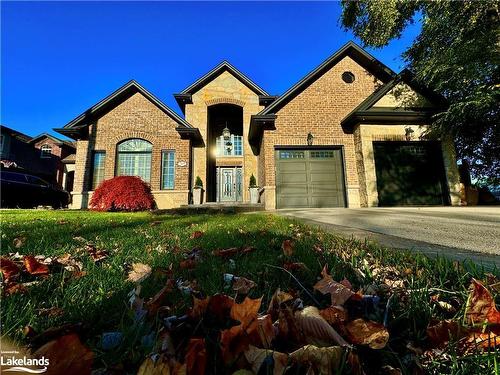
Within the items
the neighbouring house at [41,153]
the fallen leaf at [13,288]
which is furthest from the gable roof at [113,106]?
the neighbouring house at [41,153]

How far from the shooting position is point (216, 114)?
55.5 ft

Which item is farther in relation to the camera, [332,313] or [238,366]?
[332,313]

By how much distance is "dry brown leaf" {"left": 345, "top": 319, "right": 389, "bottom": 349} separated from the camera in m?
0.70

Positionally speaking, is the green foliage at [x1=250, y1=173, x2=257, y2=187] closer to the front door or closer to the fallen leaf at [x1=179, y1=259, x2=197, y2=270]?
the front door

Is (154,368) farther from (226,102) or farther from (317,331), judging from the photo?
(226,102)

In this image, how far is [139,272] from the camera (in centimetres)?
152

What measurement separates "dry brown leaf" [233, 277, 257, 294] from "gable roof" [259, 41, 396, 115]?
1091 cm

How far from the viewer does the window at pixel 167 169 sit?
1376 cm

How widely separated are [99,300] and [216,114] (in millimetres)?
16690

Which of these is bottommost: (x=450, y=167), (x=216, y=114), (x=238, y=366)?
(x=238, y=366)

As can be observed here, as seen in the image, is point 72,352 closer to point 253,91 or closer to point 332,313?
point 332,313

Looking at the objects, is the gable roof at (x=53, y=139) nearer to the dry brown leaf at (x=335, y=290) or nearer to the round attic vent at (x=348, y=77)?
the round attic vent at (x=348, y=77)

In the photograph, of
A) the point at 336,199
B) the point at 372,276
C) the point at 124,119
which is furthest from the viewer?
the point at 124,119

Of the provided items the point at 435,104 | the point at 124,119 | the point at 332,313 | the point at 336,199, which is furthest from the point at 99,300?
the point at 124,119
